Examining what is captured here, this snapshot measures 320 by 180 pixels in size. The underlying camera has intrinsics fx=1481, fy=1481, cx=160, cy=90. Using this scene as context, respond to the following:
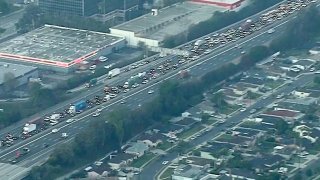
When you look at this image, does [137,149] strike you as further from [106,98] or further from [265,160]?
[106,98]

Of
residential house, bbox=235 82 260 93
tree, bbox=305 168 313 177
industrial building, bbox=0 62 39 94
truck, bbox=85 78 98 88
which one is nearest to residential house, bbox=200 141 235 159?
tree, bbox=305 168 313 177

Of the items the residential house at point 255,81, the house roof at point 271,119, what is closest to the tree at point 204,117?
the house roof at point 271,119

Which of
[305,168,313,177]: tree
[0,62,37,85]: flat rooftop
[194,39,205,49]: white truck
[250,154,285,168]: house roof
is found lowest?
[194,39,205,49]: white truck

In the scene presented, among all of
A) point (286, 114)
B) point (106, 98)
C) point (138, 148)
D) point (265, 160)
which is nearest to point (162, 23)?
point (106, 98)

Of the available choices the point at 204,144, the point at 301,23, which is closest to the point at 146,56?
the point at 301,23

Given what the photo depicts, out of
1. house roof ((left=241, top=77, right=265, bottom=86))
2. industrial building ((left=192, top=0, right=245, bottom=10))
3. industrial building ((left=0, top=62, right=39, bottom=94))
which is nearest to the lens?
industrial building ((left=0, top=62, right=39, bottom=94))

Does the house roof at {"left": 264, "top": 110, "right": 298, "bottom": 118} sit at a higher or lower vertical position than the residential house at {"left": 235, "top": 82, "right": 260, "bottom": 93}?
higher

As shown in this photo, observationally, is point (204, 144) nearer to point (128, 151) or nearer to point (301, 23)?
point (128, 151)

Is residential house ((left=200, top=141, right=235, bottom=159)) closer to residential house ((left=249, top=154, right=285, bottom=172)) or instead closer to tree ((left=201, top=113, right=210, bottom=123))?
residential house ((left=249, top=154, right=285, bottom=172))
